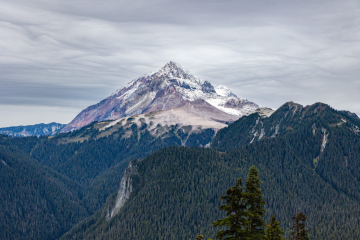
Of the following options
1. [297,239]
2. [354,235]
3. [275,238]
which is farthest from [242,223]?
[354,235]

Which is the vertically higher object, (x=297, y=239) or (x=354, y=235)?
(x=297, y=239)

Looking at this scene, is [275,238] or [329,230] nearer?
[275,238]

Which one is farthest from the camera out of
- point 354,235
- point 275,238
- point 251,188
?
point 354,235

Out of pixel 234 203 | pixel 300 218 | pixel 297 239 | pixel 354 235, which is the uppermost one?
pixel 234 203

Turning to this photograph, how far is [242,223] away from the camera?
37.6 meters

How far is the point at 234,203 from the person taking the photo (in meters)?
37.7

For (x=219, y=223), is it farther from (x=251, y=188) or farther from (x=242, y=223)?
(x=251, y=188)

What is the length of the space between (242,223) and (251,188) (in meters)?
10.4

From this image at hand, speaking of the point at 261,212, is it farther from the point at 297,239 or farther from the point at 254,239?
the point at 297,239

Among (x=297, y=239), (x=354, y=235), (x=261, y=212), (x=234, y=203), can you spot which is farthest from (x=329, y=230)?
(x=234, y=203)

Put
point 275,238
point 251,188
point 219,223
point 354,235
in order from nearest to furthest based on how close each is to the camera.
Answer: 1. point 219,223
2. point 251,188
3. point 275,238
4. point 354,235

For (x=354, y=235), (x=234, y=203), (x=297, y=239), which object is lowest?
(x=354, y=235)

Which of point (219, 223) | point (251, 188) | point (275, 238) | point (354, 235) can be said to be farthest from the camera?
point (354, 235)

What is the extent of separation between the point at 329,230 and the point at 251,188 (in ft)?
591
